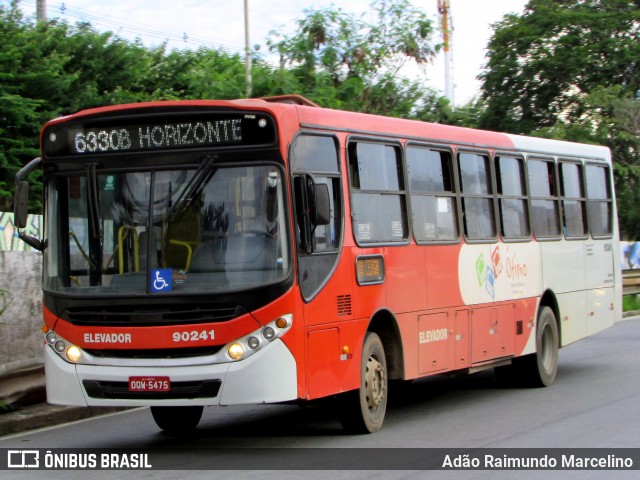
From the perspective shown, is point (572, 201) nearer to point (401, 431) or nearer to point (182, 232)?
point (401, 431)

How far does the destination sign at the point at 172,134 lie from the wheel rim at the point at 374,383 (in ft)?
8.22

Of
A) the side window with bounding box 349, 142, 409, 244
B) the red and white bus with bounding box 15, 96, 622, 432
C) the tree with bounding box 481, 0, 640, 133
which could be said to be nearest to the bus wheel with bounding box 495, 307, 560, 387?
the red and white bus with bounding box 15, 96, 622, 432

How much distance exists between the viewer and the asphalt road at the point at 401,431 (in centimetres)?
834

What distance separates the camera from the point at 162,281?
28.5ft

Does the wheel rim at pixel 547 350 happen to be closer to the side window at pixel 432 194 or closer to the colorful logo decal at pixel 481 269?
the colorful logo decal at pixel 481 269

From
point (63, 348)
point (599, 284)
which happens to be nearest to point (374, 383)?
point (63, 348)

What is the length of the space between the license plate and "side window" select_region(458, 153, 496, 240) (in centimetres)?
488

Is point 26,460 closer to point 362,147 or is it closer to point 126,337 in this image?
point 126,337

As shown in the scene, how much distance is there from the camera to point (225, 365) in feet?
27.9

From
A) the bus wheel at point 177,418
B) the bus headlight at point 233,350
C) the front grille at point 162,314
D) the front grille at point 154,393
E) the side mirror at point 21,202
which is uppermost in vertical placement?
the side mirror at point 21,202

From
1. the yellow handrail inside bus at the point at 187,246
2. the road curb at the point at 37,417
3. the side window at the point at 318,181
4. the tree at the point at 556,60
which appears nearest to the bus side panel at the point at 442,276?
the side window at the point at 318,181

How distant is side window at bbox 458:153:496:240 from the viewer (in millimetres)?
12430

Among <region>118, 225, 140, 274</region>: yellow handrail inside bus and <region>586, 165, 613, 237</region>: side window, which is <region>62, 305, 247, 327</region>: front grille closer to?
<region>118, 225, 140, 274</region>: yellow handrail inside bus

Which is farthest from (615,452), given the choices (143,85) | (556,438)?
(143,85)
